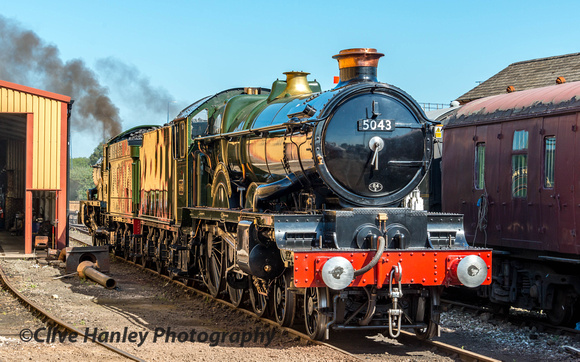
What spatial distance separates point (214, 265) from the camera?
12336 millimetres

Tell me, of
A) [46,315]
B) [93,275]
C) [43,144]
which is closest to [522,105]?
[46,315]

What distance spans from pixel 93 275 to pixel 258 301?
230 inches

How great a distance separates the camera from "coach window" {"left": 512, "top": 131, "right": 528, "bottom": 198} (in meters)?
10.7

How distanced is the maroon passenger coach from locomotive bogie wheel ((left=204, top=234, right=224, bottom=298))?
162 inches

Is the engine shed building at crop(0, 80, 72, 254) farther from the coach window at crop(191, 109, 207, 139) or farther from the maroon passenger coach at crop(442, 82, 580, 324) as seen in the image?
the maroon passenger coach at crop(442, 82, 580, 324)

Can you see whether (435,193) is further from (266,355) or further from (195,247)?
(266,355)

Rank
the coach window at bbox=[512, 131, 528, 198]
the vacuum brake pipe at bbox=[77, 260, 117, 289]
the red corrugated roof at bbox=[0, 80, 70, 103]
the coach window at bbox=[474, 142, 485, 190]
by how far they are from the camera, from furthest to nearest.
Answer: the red corrugated roof at bbox=[0, 80, 70, 103] → the vacuum brake pipe at bbox=[77, 260, 117, 289] → the coach window at bbox=[474, 142, 485, 190] → the coach window at bbox=[512, 131, 528, 198]

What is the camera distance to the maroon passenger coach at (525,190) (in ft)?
32.2

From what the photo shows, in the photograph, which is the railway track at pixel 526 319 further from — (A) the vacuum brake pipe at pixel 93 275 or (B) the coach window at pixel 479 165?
(A) the vacuum brake pipe at pixel 93 275

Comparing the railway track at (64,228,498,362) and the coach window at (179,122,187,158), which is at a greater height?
the coach window at (179,122,187,158)

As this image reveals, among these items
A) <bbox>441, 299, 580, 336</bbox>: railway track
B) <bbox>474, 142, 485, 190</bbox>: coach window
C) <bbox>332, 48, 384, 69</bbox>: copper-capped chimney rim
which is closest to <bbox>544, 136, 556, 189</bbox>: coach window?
<bbox>474, 142, 485, 190</bbox>: coach window

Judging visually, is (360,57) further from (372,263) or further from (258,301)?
(258,301)

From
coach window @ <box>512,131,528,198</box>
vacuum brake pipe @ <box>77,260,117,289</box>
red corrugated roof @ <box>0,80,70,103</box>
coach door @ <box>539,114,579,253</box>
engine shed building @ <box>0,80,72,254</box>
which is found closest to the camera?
coach door @ <box>539,114,579,253</box>

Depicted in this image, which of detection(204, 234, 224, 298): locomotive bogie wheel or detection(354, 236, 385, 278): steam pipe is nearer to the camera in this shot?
detection(354, 236, 385, 278): steam pipe
